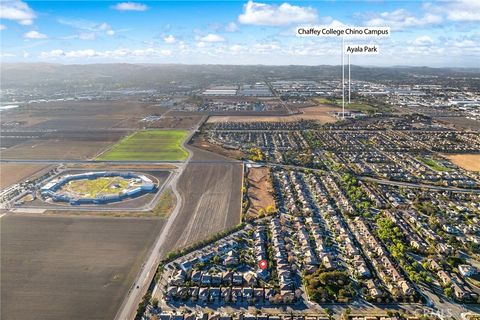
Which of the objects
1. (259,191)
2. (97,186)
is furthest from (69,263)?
(259,191)

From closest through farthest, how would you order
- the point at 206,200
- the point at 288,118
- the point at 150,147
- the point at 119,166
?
the point at 206,200 → the point at 119,166 → the point at 150,147 → the point at 288,118

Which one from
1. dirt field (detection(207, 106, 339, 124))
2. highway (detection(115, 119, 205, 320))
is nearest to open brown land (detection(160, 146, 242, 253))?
highway (detection(115, 119, 205, 320))

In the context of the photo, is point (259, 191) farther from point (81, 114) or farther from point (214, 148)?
point (81, 114)

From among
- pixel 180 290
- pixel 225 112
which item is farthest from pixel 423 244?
pixel 225 112

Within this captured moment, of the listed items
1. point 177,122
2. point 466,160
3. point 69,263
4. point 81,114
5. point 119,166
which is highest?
point 81,114

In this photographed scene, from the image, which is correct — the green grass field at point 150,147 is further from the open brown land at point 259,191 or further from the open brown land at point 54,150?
the open brown land at point 259,191

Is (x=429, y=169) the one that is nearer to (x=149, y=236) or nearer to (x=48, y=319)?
(x=149, y=236)
